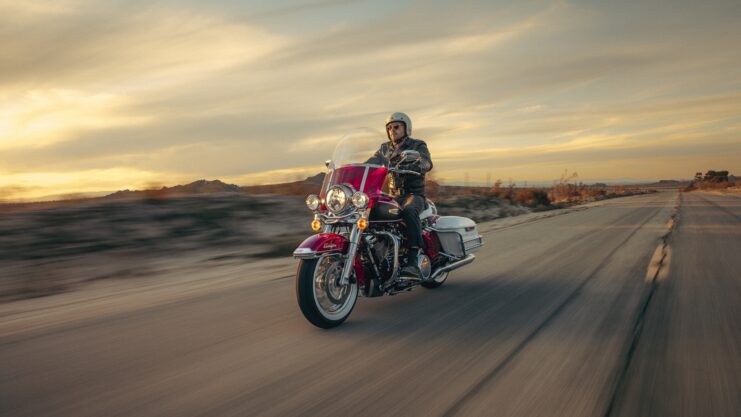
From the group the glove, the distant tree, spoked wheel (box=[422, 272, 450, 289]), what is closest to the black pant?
the glove

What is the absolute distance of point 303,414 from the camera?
9.45 ft

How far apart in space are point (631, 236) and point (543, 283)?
652cm

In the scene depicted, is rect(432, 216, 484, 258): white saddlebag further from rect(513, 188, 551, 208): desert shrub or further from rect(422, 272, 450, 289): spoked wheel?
rect(513, 188, 551, 208): desert shrub

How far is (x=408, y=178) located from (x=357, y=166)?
3.91 feet

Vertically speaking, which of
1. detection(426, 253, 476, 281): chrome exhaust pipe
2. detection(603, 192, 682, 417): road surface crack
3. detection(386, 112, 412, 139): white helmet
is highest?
detection(386, 112, 412, 139): white helmet

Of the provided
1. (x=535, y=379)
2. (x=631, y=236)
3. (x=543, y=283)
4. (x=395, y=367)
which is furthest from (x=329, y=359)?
(x=631, y=236)

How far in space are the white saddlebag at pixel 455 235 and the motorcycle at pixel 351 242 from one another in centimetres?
45

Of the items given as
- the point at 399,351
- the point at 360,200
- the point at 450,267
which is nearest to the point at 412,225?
the point at 360,200

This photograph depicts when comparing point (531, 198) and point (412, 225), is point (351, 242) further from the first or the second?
point (531, 198)

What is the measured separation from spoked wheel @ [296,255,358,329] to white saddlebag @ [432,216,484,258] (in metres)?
1.91

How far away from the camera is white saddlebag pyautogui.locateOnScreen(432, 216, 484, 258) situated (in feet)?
21.6

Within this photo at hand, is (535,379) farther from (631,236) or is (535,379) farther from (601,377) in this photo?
(631,236)

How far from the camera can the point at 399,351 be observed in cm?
400

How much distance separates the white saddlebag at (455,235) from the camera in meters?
6.57
